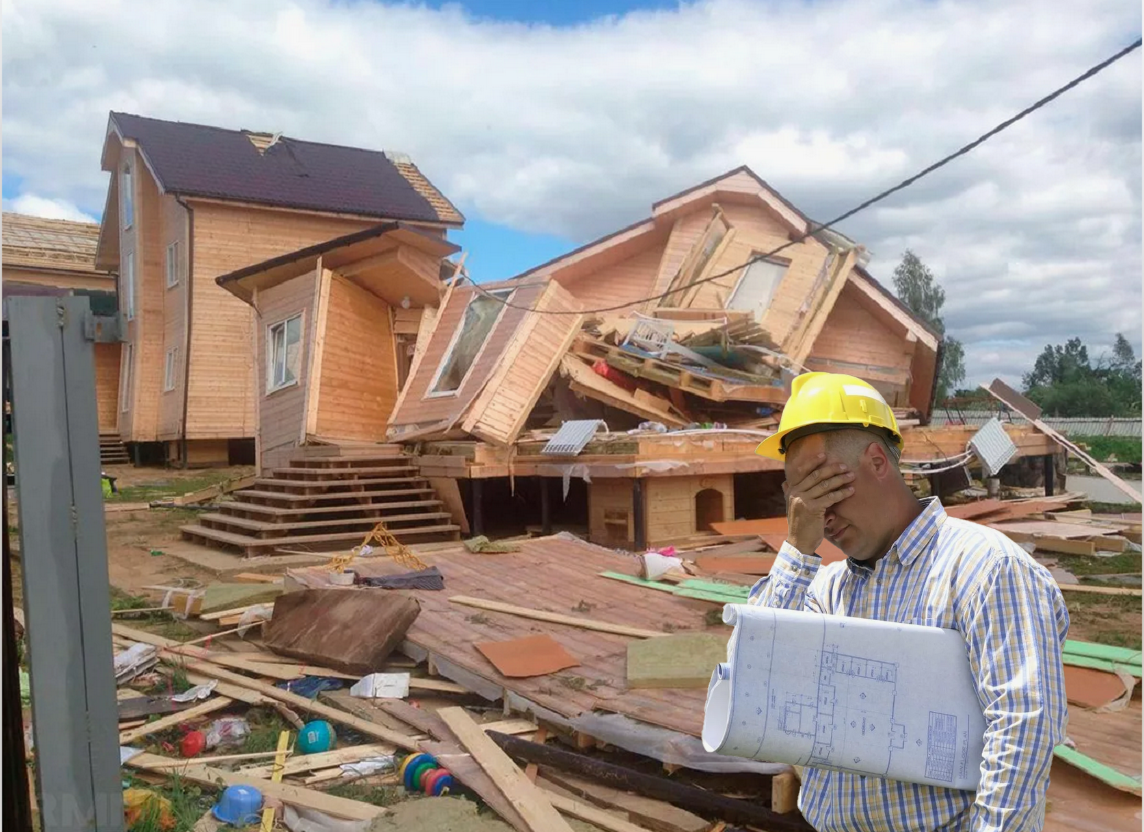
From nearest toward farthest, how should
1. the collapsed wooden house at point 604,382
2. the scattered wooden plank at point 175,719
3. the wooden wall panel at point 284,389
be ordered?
the scattered wooden plank at point 175,719 → the collapsed wooden house at point 604,382 → the wooden wall panel at point 284,389

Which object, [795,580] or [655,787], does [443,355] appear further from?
[795,580]

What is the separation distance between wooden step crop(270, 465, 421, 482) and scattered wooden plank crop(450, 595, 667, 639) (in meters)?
6.71

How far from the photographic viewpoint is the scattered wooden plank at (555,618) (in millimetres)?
7121

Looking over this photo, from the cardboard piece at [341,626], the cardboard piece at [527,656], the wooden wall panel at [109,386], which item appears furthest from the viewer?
the wooden wall panel at [109,386]

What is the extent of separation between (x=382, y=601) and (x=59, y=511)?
5.03 meters

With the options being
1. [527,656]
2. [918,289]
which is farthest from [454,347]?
[918,289]

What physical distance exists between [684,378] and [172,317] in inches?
762

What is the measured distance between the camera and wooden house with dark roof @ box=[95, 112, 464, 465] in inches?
1032

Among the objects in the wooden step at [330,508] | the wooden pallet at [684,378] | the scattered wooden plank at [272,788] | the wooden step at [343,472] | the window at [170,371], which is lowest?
the scattered wooden plank at [272,788]

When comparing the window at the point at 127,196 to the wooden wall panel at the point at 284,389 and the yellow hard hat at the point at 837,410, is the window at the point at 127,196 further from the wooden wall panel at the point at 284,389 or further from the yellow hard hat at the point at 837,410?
the yellow hard hat at the point at 837,410

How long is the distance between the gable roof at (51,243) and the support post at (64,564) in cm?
3586

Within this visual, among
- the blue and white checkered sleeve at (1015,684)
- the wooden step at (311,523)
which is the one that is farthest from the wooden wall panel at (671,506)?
the blue and white checkered sleeve at (1015,684)

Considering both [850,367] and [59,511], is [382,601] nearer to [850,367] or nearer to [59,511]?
[59,511]

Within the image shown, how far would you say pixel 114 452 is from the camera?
30391mm
